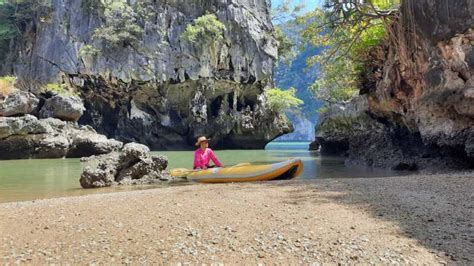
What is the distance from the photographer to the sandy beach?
122 inches

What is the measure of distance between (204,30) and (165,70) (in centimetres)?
428

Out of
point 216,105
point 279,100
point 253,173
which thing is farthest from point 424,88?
point 216,105

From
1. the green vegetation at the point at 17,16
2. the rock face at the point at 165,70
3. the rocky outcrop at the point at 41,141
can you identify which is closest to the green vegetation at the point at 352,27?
the rock face at the point at 165,70

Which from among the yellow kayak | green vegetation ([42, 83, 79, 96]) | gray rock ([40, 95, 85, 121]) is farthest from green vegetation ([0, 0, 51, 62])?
the yellow kayak

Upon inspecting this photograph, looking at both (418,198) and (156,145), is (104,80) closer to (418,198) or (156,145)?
(156,145)

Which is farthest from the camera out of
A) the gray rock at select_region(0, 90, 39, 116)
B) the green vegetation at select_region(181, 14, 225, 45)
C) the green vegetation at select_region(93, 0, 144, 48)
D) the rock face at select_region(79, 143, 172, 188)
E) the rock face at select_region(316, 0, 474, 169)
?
the green vegetation at select_region(181, 14, 225, 45)

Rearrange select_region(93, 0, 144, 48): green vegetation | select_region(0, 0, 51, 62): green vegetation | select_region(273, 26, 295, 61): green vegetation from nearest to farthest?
select_region(93, 0, 144, 48): green vegetation, select_region(0, 0, 51, 62): green vegetation, select_region(273, 26, 295, 61): green vegetation

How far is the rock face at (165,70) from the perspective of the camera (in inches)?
1133

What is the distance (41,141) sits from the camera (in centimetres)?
2070

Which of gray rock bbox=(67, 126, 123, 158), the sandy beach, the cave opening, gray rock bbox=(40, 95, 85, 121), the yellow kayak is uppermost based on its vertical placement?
the cave opening

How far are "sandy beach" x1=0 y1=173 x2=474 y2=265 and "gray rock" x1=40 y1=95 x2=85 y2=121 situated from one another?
20058mm

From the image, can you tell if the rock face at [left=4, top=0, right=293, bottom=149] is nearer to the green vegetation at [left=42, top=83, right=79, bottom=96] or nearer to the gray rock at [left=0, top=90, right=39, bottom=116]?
the green vegetation at [left=42, top=83, right=79, bottom=96]

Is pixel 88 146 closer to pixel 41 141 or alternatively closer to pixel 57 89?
pixel 41 141

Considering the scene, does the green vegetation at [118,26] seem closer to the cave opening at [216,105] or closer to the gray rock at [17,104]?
the gray rock at [17,104]
